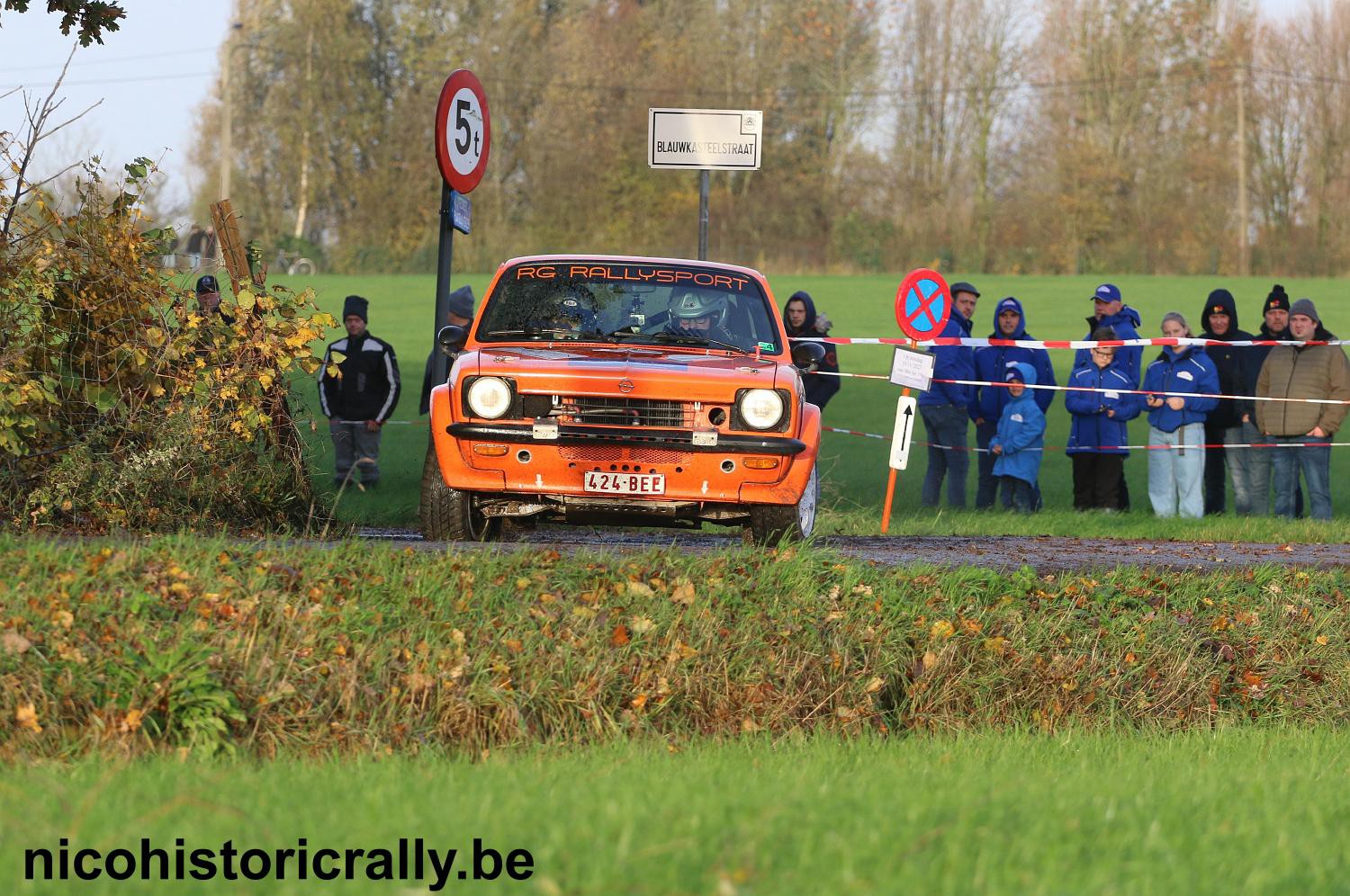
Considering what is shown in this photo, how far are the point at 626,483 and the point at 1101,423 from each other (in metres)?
7.77

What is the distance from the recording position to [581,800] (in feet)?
15.3

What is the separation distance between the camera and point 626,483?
30.3 feet

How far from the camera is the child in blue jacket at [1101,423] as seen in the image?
15.7 m

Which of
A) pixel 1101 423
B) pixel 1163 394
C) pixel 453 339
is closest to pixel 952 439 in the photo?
pixel 1101 423

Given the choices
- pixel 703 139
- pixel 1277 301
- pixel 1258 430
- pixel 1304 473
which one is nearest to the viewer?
pixel 703 139

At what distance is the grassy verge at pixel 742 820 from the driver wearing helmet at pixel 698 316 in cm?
462

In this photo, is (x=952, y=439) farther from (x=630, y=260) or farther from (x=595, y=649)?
(x=595, y=649)

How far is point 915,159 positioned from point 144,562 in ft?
213

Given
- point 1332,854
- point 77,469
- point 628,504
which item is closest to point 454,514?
point 628,504

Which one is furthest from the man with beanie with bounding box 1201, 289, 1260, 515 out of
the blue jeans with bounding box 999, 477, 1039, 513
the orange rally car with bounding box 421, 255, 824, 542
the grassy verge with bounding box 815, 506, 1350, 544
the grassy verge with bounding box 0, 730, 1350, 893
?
the grassy verge with bounding box 0, 730, 1350, 893

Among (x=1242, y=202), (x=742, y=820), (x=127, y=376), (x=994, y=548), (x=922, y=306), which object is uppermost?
(x=1242, y=202)

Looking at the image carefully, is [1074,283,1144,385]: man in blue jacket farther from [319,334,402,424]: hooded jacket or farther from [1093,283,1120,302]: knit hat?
[319,334,402,424]: hooded jacket

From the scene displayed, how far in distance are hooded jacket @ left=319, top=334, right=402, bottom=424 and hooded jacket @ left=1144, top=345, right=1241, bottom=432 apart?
23.7 feet

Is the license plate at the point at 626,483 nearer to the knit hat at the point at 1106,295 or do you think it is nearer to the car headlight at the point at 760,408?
the car headlight at the point at 760,408
